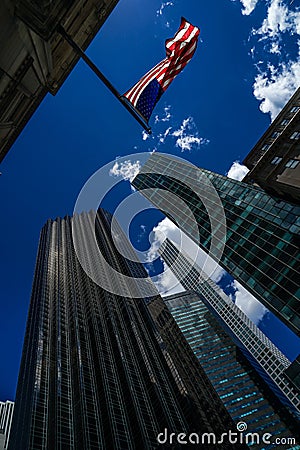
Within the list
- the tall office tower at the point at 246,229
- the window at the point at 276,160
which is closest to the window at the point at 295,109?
the window at the point at 276,160

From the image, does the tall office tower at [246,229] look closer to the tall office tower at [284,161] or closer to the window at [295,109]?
the tall office tower at [284,161]

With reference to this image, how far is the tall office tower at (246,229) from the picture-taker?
38.2 meters

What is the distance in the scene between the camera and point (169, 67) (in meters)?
19.7

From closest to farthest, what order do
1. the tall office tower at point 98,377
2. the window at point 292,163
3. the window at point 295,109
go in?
the window at point 292,163 < the window at point 295,109 < the tall office tower at point 98,377

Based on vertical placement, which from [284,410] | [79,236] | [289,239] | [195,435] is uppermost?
[79,236]

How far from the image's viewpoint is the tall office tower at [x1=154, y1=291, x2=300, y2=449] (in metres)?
98.3

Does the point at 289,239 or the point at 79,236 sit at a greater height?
the point at 79,236

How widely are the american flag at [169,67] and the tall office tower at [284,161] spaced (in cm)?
2283

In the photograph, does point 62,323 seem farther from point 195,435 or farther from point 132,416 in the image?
point 195,435

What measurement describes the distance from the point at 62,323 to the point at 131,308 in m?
24.9

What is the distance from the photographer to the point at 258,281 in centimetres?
4212

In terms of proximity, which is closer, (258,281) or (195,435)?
(258,281)

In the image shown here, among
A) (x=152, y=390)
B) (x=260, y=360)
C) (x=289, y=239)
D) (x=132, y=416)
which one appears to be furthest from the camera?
(x=260, y=360)

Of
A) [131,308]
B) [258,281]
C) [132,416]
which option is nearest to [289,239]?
[258,281]
